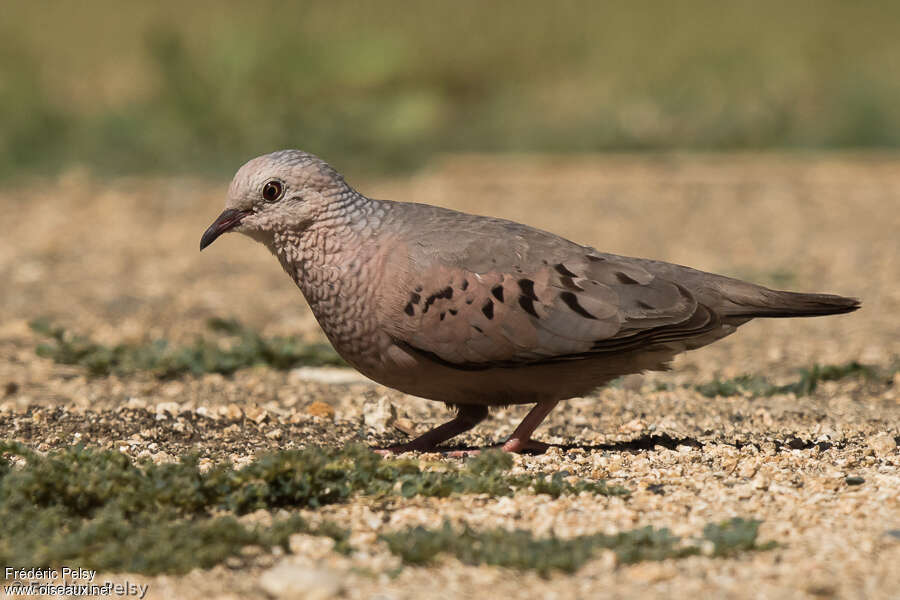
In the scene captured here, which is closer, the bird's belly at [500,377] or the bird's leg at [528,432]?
the bird's belly at [500,377]

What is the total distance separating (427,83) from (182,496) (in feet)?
45.7

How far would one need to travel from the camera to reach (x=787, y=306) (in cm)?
509

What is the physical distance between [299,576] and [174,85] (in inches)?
384

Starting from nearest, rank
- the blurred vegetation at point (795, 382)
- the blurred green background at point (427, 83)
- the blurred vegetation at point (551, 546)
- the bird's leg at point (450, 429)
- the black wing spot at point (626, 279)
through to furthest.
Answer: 1. the blurred vegetation at point (551, 546)
2. the black wing spot at point (626, 279)
3. the bird's leg at point (450, 429)
4. the blurred vegetation at point (795, 382)
5. the blurred green background at point (427, 83)

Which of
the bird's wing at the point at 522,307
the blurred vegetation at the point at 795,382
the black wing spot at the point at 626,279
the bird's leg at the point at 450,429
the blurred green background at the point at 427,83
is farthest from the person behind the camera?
the blurred green background at the point at 427,83

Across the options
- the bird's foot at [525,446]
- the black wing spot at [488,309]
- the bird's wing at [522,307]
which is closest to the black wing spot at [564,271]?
the bird's wing at [522,307]

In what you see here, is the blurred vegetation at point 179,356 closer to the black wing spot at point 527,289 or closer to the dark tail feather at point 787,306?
the black wing spot at point 527,289

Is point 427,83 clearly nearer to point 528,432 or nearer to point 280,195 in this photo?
point 280,195

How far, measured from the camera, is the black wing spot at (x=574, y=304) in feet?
15.9

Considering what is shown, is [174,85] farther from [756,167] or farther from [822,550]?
[822,550]

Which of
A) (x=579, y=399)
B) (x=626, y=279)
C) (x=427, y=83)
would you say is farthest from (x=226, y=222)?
(x=427, y=83)

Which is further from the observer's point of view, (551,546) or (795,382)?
(795,382)

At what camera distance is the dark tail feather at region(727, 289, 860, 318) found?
5062 millimetres

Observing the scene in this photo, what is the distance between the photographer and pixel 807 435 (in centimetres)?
528
